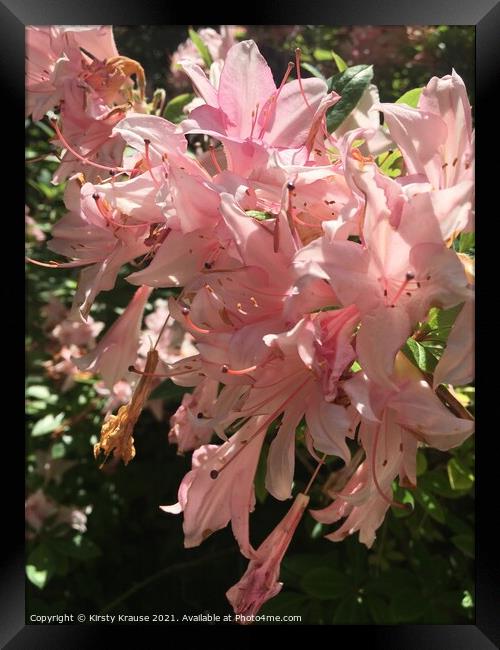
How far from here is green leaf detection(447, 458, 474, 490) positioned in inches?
47.6

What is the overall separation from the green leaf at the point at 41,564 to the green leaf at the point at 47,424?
0.83ft

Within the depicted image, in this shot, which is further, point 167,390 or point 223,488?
point 167,390

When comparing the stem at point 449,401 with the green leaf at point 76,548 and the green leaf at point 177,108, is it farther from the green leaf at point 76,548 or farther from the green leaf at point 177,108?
the green leaf at point 76,548

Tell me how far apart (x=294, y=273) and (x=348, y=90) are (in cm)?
41

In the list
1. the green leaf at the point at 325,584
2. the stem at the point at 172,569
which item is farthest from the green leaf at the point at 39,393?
the green leaf at the point at 325,584

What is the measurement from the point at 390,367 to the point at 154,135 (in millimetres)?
305

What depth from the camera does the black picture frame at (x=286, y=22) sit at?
3.03ft

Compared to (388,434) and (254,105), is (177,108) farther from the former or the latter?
(388,434)

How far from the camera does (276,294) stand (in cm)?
Answer: 65

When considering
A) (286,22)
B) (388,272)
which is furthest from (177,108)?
(388,272)

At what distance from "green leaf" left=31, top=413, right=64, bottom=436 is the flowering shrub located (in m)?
0.92

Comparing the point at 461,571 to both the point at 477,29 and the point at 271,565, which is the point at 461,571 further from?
the point at 477,29

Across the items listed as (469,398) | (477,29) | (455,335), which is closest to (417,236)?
(455,335)

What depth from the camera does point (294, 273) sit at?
613mm
